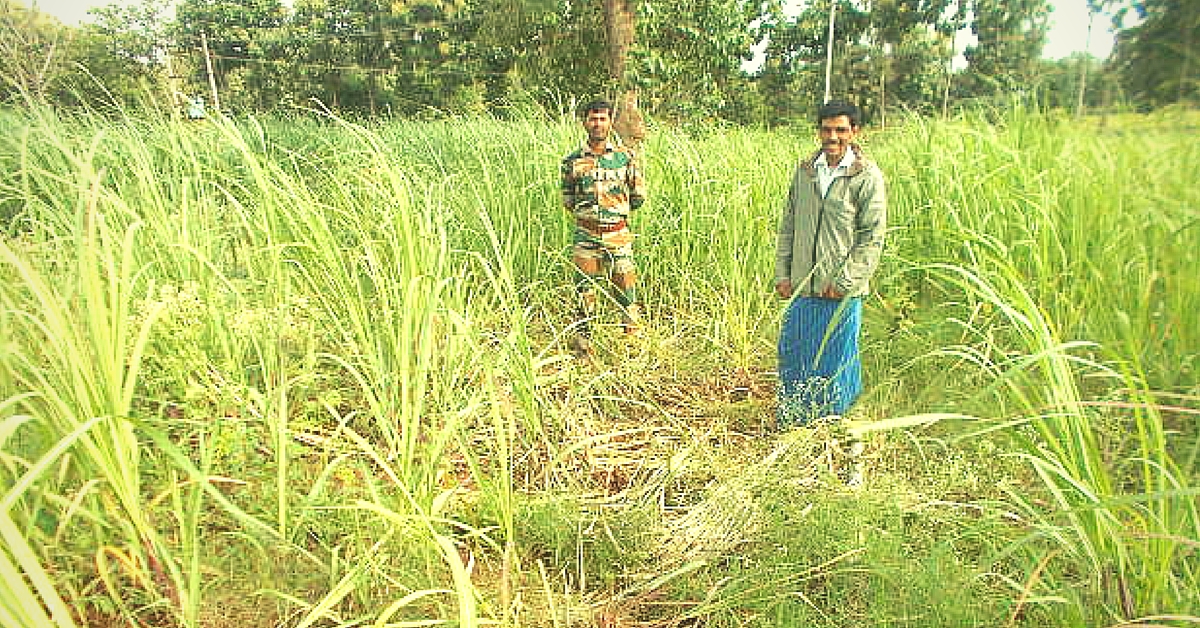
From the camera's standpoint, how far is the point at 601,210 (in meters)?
2.93

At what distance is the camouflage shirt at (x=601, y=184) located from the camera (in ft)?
9.59

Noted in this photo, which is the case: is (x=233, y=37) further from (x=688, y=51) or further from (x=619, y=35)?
(x=619, y=35)

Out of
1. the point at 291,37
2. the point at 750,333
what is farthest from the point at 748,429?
the point at 291,37

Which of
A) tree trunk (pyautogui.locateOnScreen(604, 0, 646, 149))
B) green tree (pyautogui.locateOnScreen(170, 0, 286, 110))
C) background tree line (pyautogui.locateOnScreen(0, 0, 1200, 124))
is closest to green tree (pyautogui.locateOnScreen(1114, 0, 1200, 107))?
background tree line (pyautogui.locateOnScreen(0, 0, 1200, 124))

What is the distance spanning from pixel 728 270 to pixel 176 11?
2857cm

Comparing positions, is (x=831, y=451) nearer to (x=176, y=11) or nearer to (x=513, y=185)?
(x=513, y=185)

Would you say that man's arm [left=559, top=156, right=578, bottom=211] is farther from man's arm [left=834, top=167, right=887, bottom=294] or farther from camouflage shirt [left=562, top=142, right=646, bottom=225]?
man's arm [left=834, top=167, right=887, bottom=294]

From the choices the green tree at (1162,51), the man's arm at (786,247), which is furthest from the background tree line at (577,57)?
the man's arm at (786,247)

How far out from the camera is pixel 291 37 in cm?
2248

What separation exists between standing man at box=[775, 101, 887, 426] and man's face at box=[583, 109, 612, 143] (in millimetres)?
1022

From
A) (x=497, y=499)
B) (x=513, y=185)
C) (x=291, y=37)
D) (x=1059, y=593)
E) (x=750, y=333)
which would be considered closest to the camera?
(x=1059, y=593)

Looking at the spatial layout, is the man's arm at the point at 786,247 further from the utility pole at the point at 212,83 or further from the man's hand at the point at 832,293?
the utility pole at the point at 212,83

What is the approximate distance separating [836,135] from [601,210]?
120cm

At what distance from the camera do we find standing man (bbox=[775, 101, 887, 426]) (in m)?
2.04
